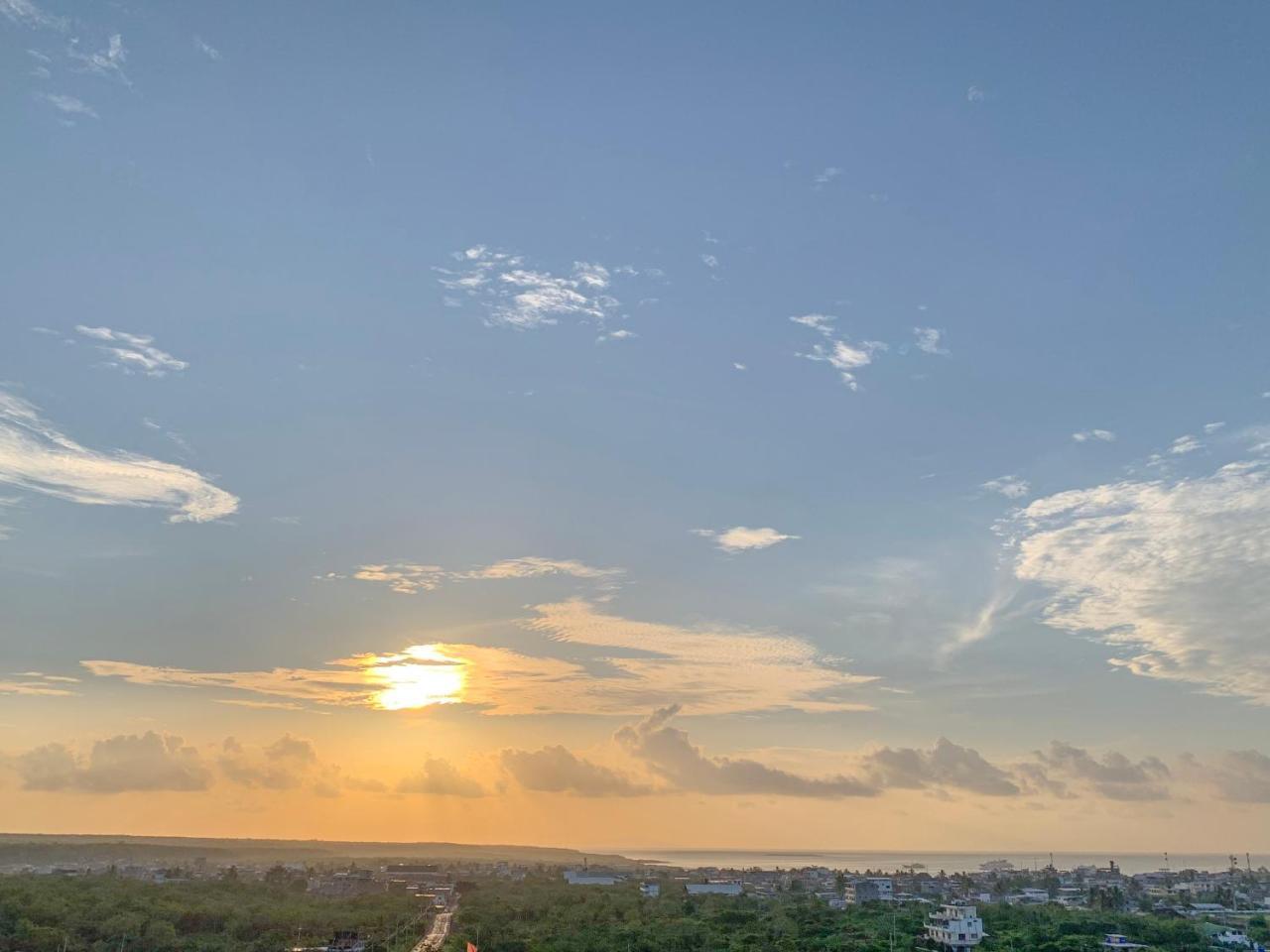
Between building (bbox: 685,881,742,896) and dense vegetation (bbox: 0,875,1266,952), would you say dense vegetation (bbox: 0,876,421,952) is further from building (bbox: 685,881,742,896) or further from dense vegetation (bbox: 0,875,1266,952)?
building (bbox: 685,881,742,896)

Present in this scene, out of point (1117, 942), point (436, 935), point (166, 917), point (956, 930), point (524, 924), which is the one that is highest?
point (1117, 942)

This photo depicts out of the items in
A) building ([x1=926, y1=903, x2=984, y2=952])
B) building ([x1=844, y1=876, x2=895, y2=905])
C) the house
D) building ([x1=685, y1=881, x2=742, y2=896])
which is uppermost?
the house

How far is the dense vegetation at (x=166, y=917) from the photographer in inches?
2309

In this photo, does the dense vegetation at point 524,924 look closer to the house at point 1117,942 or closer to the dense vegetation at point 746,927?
the dense vegetation at point 746,927

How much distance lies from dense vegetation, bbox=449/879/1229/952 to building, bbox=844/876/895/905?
17019 millimetres

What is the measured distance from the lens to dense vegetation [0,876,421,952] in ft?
192

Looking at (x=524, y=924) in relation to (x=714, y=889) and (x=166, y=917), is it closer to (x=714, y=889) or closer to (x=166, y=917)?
(x=166, y=917)

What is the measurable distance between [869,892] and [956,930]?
46.4 m

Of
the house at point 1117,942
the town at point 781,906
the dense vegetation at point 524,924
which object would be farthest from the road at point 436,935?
the house at point 1117,942

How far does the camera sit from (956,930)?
65.1 meters

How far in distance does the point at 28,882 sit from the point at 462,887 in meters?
57.2

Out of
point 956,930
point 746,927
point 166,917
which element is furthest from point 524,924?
point 956,930

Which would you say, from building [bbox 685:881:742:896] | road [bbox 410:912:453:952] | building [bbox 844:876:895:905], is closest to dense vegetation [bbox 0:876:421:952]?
road [bbox 410:912:453:952]

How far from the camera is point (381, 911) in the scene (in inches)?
3312
